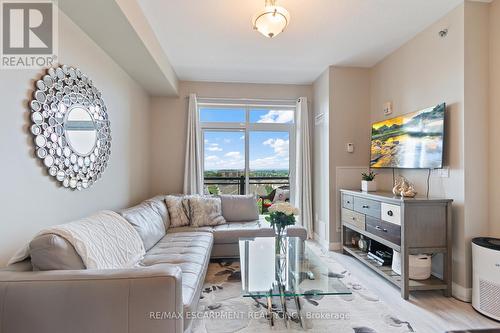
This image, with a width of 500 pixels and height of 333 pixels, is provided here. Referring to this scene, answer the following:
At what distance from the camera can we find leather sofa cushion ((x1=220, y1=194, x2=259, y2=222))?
3545 millimetres

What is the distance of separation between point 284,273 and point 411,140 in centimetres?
210

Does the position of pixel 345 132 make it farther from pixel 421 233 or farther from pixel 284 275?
pixel 284 275

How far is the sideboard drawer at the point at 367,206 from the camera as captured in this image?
2.71 m

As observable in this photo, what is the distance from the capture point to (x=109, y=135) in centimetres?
261

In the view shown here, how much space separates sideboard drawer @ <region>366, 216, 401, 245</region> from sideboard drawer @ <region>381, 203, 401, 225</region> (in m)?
0.04

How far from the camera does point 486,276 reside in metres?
1.96

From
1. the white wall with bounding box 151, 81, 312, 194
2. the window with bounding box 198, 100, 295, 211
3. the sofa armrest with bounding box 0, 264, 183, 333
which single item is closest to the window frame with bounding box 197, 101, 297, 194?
the window with bounding box 198, 100, 295, 211

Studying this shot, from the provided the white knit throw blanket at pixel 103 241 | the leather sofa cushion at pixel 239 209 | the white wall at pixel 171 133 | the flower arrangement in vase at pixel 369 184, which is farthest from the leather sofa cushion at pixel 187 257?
the flower arrangement in vase at pixel 369 184

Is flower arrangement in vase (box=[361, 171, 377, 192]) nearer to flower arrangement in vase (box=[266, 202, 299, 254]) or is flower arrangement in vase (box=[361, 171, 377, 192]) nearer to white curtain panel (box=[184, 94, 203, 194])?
flower arrangement in vase (box=[266, 202, 299, 254])

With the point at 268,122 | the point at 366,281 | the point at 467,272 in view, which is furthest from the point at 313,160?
the point at 467,272

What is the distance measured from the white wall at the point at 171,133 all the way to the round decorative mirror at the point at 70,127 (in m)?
1.67

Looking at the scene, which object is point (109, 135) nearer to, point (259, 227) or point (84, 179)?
point (84, 179)

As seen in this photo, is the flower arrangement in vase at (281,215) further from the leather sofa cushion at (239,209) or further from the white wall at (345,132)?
the white wall at (345,132)

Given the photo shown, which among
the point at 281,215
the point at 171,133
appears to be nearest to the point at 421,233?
the point at 281,215
